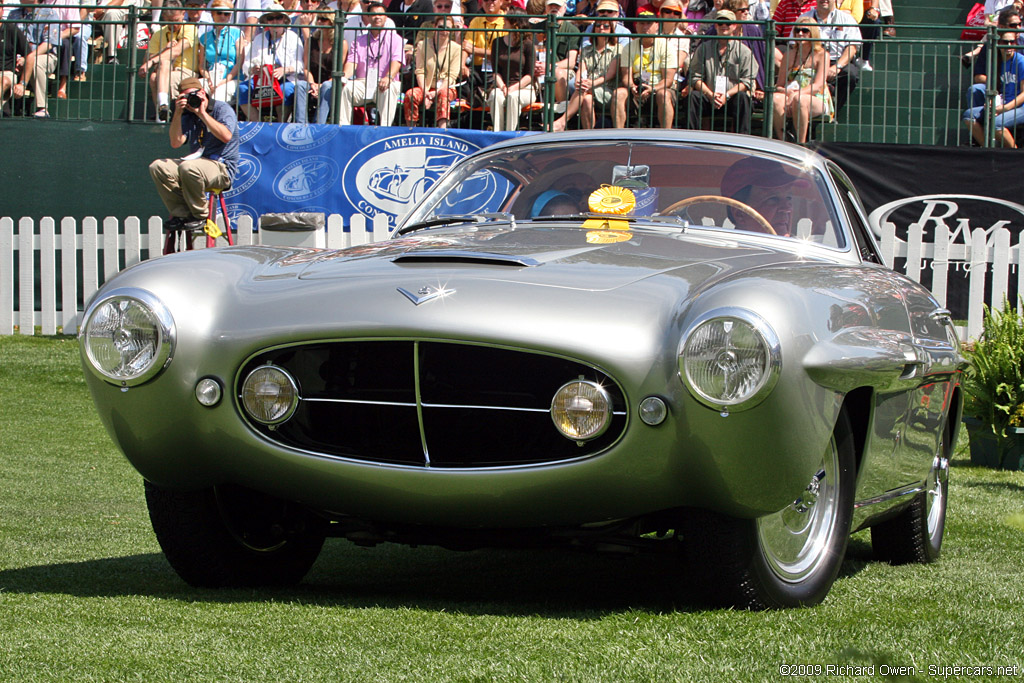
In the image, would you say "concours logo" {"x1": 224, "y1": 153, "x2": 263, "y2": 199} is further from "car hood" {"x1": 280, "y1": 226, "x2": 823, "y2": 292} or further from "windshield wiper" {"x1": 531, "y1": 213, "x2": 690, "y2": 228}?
"car hood" {"x1": 280, "y1": 226, "x2": 823, "y2": 292}

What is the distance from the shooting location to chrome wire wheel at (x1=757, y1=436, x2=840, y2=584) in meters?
3.53

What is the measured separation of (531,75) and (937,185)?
4.16 m

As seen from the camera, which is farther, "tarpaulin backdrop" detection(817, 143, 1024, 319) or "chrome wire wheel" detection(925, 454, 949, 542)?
"tarpaulin backdrop" detection(817, 143, 1024, 319)

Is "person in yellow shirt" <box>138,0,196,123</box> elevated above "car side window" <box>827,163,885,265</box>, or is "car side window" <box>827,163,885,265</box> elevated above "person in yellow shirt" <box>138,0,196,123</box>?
"person in yellow shirt" <box>138,0,196,123</box>

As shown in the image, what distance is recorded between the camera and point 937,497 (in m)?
4.99

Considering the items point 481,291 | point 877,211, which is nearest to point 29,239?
point 877,211

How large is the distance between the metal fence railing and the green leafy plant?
18.0 ft

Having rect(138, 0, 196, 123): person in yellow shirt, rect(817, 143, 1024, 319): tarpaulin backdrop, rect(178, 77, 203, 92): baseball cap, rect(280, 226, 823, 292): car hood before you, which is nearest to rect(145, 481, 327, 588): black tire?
rect(280, 226, 823, 292): car hood

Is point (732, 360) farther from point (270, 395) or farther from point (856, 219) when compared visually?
point (856, 219)

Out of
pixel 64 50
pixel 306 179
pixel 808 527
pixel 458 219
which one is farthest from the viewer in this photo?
pixel 64 50

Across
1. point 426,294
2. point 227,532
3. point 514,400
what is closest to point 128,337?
point 227,532

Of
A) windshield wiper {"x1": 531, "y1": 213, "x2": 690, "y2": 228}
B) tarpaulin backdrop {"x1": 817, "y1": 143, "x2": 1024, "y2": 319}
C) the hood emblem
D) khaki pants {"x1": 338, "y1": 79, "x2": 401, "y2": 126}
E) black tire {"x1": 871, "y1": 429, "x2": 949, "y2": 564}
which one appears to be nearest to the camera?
the hood emblem

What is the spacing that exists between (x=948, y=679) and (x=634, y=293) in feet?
3.89

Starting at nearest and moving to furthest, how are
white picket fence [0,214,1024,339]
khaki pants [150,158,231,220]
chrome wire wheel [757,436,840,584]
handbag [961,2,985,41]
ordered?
chrome wire wheel [757,436,840,584] < khaki pants [150,158,231,220] < white picket fence [0,214,1024,339] < handbag [961,2,985,41]
